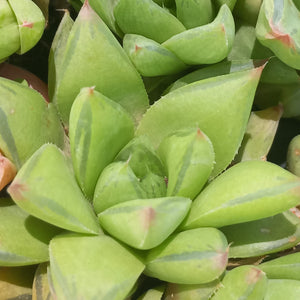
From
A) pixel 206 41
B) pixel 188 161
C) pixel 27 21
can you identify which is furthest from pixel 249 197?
pixel 27 21

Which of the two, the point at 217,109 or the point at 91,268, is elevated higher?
the point at 217,109

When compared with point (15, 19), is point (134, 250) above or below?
below

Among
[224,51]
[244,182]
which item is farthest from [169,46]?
[244,182]

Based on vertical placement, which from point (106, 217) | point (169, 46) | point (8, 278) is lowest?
point (8, 278)

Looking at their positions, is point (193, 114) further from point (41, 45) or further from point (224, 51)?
point (41, 45)

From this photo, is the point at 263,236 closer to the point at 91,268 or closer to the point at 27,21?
the point at 91,268

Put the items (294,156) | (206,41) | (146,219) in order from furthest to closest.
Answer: (294,156)
(206,41)
(146,219)
